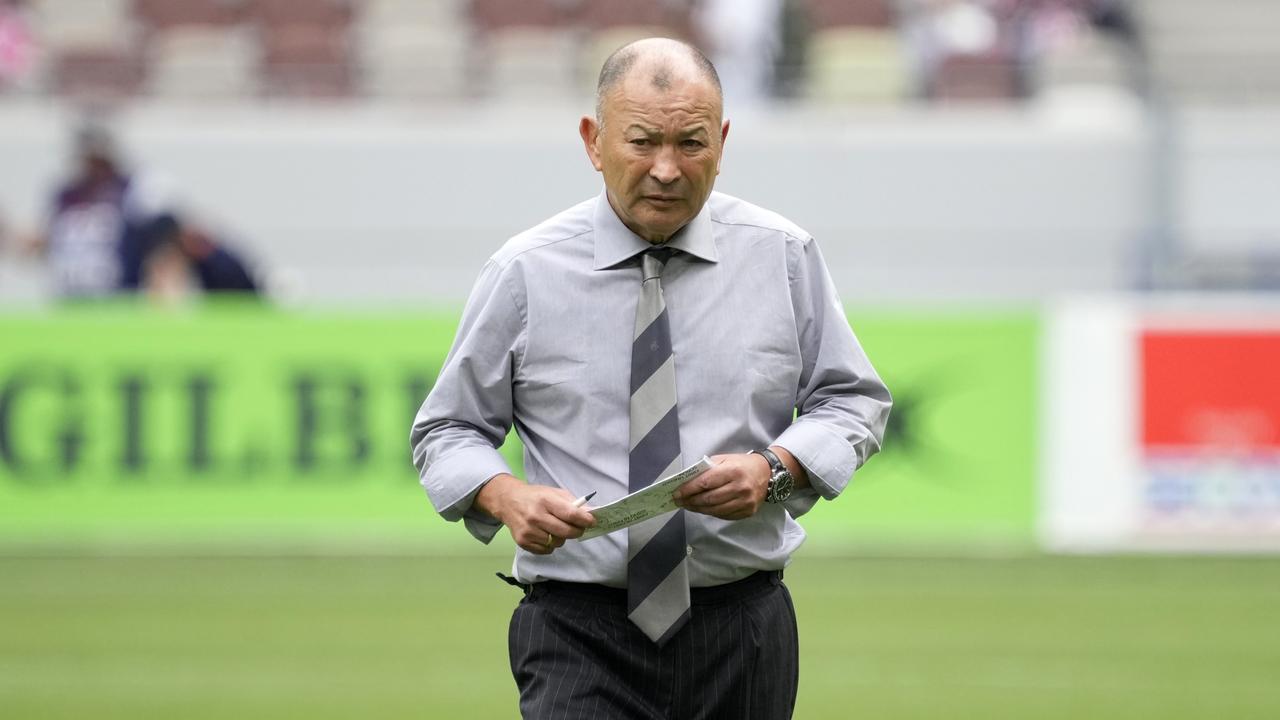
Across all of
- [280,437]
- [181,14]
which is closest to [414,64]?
[181,14]

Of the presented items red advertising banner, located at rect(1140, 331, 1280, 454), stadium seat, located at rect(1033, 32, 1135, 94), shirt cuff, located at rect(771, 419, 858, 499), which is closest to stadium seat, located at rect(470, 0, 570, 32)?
stadium seat, located at rect(1033, 32, 1135, 94)

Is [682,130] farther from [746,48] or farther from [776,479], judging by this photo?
[746,48]

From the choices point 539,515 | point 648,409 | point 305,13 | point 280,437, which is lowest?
point 280,437

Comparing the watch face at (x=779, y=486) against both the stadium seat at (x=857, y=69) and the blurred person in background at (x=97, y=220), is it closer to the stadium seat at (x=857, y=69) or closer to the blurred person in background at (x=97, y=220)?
the blurred person in background at (x=97, y=220)

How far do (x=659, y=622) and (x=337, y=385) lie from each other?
8.96 meters

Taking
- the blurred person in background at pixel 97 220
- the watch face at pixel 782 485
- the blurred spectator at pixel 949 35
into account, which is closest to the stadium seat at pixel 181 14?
the blurred person in background at pixel 97 220

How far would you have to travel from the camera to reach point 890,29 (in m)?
18.3

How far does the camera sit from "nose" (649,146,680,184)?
128 inches

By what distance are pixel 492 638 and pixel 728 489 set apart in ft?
20.2

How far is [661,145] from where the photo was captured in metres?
3.26

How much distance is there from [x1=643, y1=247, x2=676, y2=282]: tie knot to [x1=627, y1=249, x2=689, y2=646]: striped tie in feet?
0.20

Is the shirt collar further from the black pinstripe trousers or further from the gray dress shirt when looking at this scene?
the black pinstripe trousers

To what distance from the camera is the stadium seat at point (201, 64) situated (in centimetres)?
1728

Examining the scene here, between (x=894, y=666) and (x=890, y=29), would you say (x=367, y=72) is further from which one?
(x=894, y=666)
